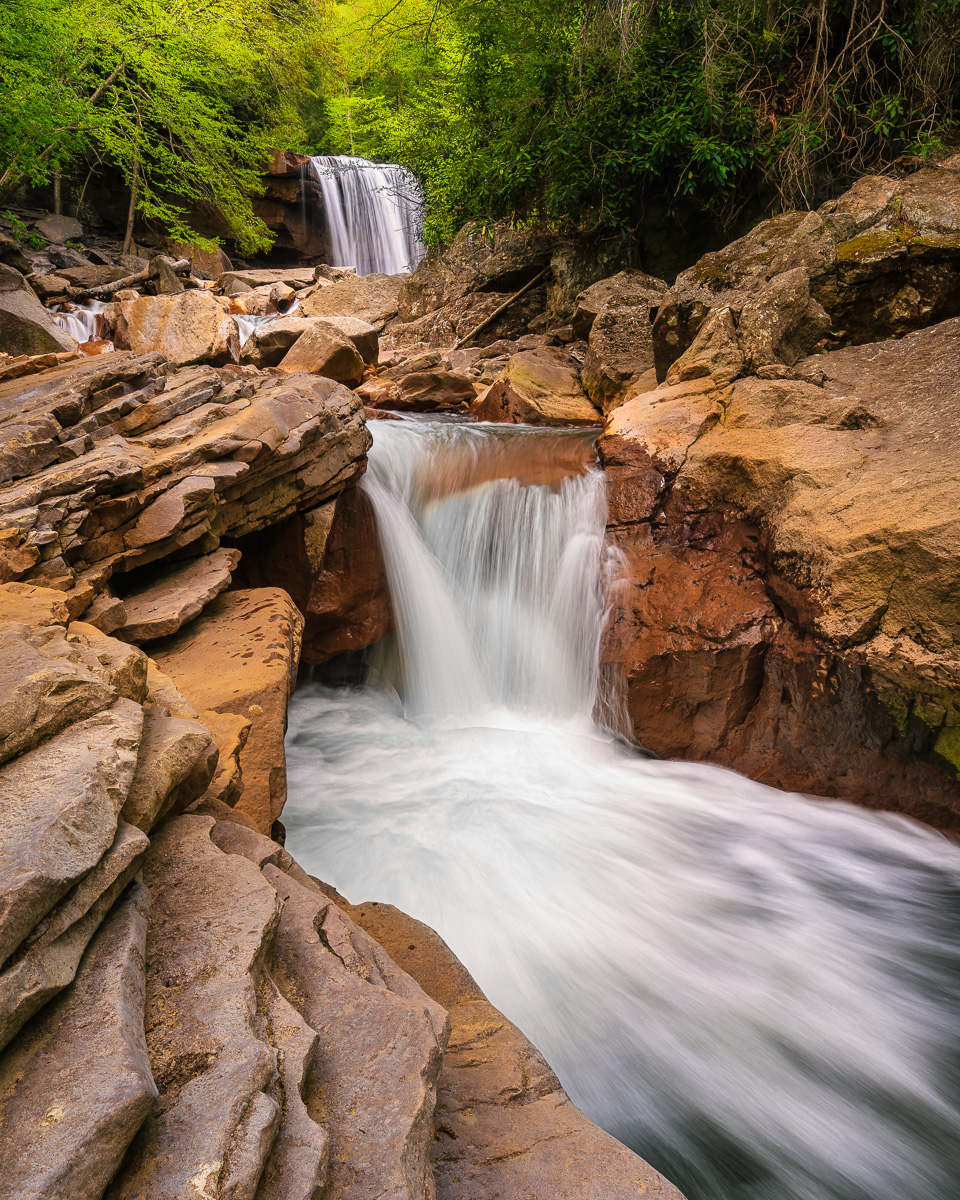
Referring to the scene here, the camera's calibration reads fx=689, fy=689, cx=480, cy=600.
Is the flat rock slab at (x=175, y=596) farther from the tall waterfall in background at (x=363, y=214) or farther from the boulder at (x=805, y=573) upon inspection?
the tall waterfall in background at (x=363, y=214)

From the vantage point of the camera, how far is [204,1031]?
1429 millimetres

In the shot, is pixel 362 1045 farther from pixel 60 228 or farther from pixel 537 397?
pixel 60 228

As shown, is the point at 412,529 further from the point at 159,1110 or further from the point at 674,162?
the point at 674,162

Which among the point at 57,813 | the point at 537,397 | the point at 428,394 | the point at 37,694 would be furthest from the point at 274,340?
the point at 57,813

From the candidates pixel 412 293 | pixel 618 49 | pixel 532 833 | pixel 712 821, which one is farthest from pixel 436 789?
pixel 412 293

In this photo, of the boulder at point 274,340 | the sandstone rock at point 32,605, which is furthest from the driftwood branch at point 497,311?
the sandstone rock at point 32,605

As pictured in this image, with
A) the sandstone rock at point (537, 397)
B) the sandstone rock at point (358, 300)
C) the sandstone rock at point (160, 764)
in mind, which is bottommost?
the sandstone rock at point (160, 764)

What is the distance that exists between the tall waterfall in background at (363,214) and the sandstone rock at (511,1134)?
21706 mm

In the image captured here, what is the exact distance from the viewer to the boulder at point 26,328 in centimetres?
855

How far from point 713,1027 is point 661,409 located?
15.8 feet

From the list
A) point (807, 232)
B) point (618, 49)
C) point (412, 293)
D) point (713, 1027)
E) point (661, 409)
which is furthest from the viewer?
point (412, 293)

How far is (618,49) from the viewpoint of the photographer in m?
7.93

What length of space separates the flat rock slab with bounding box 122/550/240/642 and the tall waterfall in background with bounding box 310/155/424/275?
1826 centimetres

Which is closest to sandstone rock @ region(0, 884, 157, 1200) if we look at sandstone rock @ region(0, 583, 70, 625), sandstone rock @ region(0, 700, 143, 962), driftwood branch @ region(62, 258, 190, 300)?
sandstone rock @ region(0, 700, 143, 962)
